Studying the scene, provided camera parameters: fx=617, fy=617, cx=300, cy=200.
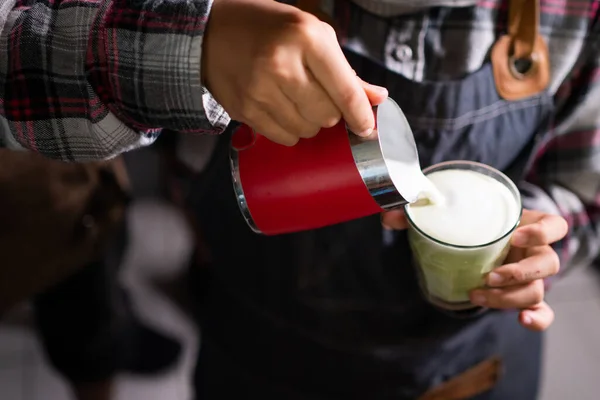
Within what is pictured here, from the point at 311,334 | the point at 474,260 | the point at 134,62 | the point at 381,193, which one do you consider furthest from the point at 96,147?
the point at 311,334

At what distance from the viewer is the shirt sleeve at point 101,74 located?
54 cm

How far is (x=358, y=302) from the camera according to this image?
94 cm

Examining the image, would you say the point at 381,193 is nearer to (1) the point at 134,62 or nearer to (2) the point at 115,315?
(1) the point at 134,62

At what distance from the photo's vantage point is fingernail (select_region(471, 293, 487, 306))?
76cm

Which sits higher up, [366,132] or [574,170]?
[366,132]

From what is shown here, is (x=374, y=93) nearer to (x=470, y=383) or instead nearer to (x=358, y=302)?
(x=358, y=302)

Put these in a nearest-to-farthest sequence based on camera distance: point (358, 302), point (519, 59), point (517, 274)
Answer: point (517, 274)
point (519, 59)
point (358, 302)

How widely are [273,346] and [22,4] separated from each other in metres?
0.67

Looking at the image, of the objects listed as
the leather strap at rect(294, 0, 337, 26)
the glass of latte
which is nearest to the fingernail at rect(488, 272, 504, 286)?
the glass of latte

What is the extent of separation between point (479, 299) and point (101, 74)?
51 centimetres

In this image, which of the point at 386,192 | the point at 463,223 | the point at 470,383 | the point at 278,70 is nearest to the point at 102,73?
the point at 278,70

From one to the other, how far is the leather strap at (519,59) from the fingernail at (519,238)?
199 millimetres

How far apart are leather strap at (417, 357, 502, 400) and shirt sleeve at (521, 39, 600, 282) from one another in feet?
0.71

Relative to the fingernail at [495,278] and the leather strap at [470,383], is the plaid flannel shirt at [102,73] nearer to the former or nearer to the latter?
the fingernail at [495,278]
